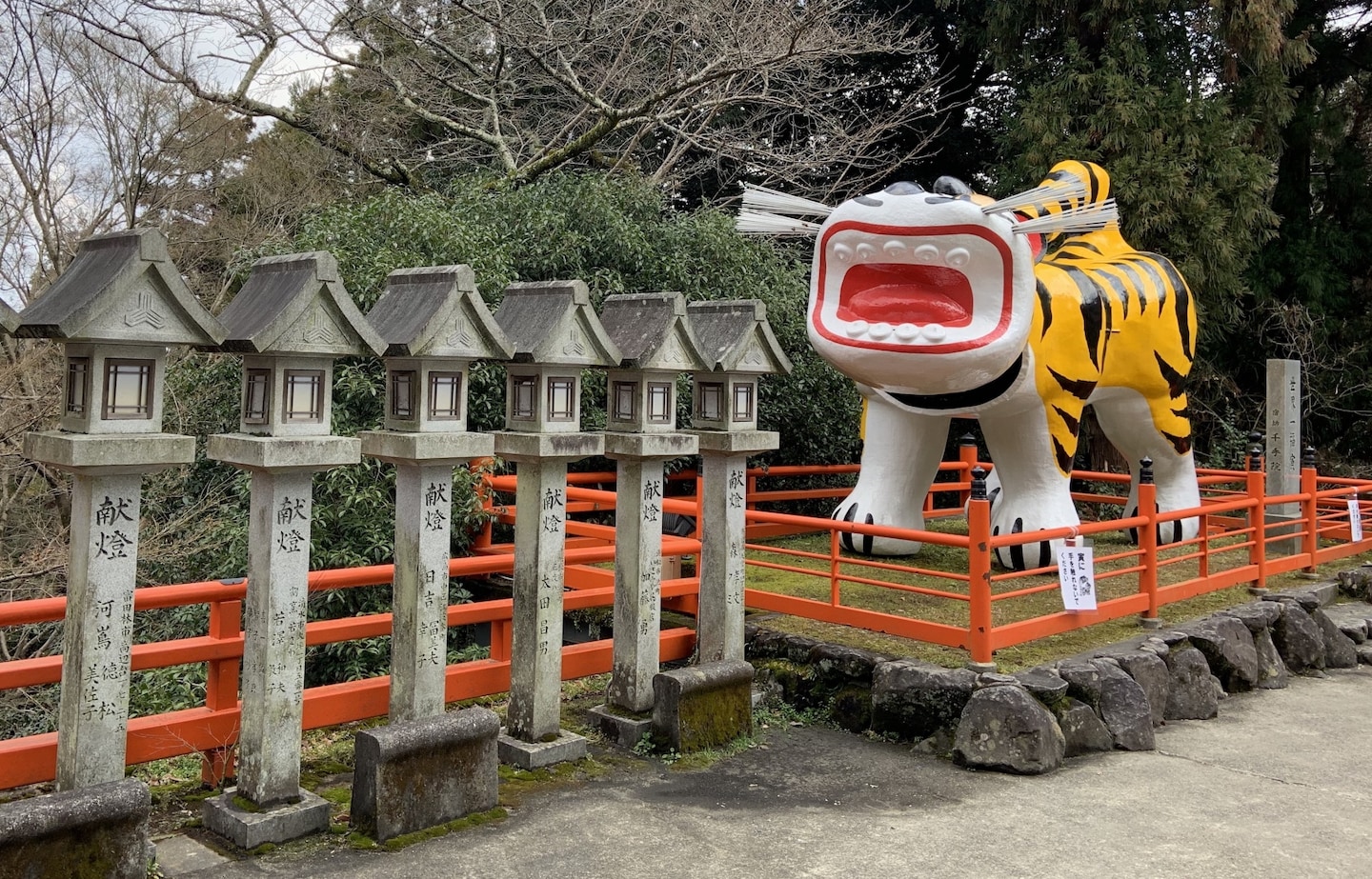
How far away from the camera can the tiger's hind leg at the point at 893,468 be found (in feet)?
28.5

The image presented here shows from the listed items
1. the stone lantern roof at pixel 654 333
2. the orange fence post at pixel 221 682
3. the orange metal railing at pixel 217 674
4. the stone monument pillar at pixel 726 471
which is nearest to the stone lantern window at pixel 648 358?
the stone lantern roof at pixel 654 333

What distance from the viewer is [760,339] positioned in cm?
591

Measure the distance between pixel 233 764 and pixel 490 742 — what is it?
1223 millimetres

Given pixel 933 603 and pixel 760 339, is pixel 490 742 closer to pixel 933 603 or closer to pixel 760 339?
pixel 760 339

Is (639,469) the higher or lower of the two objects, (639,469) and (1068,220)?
the lower

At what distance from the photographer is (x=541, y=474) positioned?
5.09 meters

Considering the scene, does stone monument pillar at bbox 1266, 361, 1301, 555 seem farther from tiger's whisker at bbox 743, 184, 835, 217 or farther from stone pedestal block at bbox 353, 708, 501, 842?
stone pedestal block at bbox 353, 708, 501, 842

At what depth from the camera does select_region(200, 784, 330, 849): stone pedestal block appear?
13.2 feet

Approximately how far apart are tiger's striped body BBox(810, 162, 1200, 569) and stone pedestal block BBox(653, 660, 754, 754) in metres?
2.44

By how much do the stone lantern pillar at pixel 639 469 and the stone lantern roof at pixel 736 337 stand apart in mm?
146

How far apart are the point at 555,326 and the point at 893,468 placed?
14.8 ft

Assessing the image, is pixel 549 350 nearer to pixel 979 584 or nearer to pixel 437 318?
pixel 437 318

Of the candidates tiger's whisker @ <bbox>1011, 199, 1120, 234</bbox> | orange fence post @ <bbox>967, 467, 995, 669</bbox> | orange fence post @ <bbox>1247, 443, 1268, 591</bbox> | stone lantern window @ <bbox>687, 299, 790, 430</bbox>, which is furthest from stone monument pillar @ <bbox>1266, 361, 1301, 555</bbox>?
stone lantern window @ <bbox>687, 299, 790, 430</bbox>

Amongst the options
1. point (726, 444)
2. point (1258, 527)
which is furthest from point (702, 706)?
point (1258, 527)
